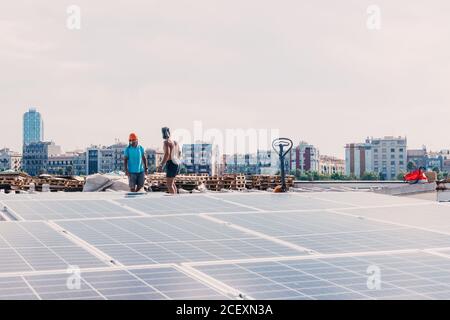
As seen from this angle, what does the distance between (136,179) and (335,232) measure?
10787mm

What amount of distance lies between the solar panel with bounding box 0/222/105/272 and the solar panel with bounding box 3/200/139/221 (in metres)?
1.44

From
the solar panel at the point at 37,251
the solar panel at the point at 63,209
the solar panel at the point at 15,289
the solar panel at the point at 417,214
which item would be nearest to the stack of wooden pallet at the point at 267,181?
the solar panel at the point at 417,214

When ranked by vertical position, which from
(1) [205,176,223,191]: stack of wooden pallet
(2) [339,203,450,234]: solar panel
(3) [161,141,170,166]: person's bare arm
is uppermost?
(3) [161,141,170,166]: person's bare arm

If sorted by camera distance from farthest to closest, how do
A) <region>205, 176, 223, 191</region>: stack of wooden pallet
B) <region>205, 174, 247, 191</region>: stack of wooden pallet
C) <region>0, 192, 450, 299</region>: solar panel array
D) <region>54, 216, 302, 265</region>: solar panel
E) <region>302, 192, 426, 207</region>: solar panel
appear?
<region>205, 176, 223, 191</region>: stack of wooden pallet → <region>205, 174, 247, 191</region>: stack of wooden pallet → <region>302, 192, 426, 207</region>: solar panel → <region>54, 216, 302, 265</region>: solar panel → <region>0, 192, 450, 299</region>: solar panel array

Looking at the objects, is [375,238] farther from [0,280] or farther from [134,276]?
[0,280]

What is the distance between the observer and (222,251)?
786cm

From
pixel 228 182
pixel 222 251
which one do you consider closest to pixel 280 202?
pixel 222 251

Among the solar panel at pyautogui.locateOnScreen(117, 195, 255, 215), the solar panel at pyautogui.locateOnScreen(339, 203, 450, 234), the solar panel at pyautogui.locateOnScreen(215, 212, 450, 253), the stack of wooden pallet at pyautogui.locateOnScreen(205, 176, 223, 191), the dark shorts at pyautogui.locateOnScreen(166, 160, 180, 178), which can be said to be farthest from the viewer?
the stack of wooden pallet at pyautogui.locateOnScreen(205, 176, 223, 191)

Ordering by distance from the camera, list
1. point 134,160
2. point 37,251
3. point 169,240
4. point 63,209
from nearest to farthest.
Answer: point 37,251, point 169,240, point 63,209, point 134,160

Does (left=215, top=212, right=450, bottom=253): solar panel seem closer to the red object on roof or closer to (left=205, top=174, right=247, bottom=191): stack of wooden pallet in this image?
the red object on roof

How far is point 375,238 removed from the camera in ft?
28.9

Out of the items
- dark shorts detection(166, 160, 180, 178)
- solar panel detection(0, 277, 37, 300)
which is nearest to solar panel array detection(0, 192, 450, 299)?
solar panel detection(0, 277, 37, 300)

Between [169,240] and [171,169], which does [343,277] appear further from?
[171,169]

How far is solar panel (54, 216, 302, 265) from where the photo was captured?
755 cm
